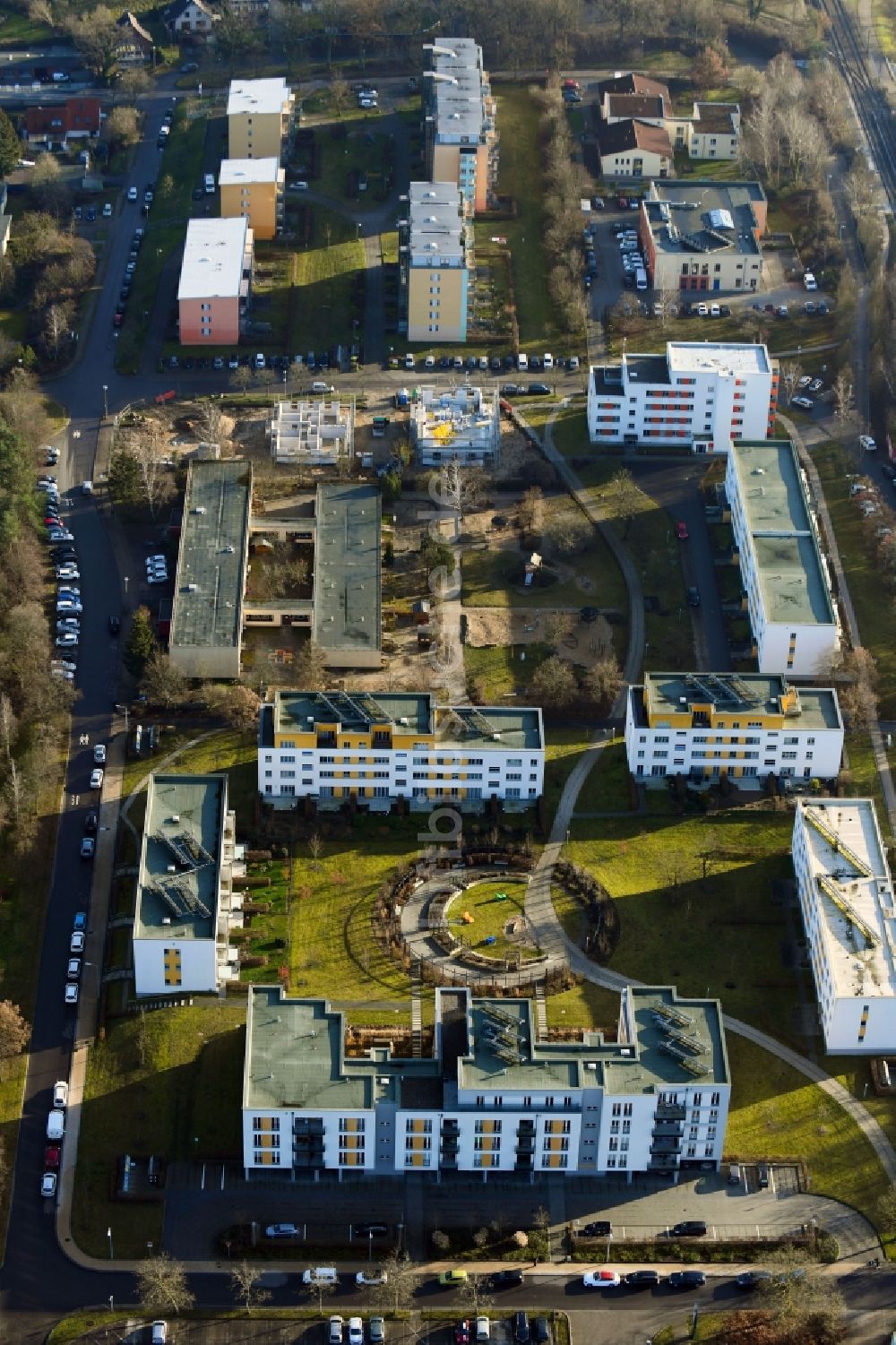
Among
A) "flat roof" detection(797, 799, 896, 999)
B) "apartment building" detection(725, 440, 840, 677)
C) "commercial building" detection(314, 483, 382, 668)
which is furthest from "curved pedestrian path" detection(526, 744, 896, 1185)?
"commercial building" detection(314, 483, 382, 668)

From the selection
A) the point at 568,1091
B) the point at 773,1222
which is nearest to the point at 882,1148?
the point at 773,1222

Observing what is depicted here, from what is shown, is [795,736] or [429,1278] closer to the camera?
[429,1278]

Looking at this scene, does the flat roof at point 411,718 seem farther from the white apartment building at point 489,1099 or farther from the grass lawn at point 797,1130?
the grass lawn at point 797,1130

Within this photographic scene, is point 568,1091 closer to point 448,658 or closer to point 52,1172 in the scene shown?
point 52,1172

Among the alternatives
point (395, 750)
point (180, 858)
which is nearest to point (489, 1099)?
point (180, 858)

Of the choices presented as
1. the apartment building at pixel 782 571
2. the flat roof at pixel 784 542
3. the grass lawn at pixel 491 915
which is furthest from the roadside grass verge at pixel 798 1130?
the flat roof at pixel 784 542

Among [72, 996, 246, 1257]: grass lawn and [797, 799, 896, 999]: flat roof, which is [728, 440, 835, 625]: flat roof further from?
[72, 996, 246, 1257]: grass lawn
